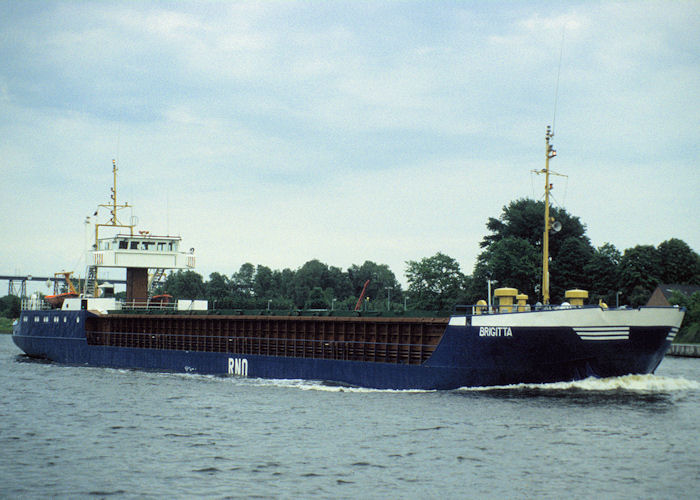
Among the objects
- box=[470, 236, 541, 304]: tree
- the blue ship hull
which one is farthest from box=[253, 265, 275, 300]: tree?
the blue ship hull

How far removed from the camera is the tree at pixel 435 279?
89500 mm

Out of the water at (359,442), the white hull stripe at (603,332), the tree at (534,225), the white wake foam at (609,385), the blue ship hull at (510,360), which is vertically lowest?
the water at (359,442)

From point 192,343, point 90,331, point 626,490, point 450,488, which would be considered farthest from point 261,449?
point 90,331

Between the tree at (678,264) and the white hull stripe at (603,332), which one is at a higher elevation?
the tree at (678,264)

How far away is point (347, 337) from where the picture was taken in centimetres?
3428

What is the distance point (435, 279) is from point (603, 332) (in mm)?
62589

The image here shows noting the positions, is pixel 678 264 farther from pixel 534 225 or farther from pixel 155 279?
pixel 155 279

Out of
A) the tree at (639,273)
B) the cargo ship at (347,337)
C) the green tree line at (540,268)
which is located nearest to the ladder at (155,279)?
the cargo ship at (347,337)

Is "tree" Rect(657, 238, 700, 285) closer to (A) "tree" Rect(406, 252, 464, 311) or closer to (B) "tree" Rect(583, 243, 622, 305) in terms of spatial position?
(B) "tree" Rect(583, 243, 622, 305)

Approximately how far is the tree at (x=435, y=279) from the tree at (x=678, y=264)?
27.2 m

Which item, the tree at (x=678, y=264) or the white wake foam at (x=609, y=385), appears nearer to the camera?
the white wake foam at (x=609, y=385)

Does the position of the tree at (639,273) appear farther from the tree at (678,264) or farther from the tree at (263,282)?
the tree at (263,282)

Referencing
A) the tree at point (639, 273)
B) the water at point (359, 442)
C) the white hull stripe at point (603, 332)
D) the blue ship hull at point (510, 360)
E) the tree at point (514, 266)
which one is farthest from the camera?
the tree at point (639, 273)

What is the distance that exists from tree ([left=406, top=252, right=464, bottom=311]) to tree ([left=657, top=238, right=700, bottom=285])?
27.2 meters
